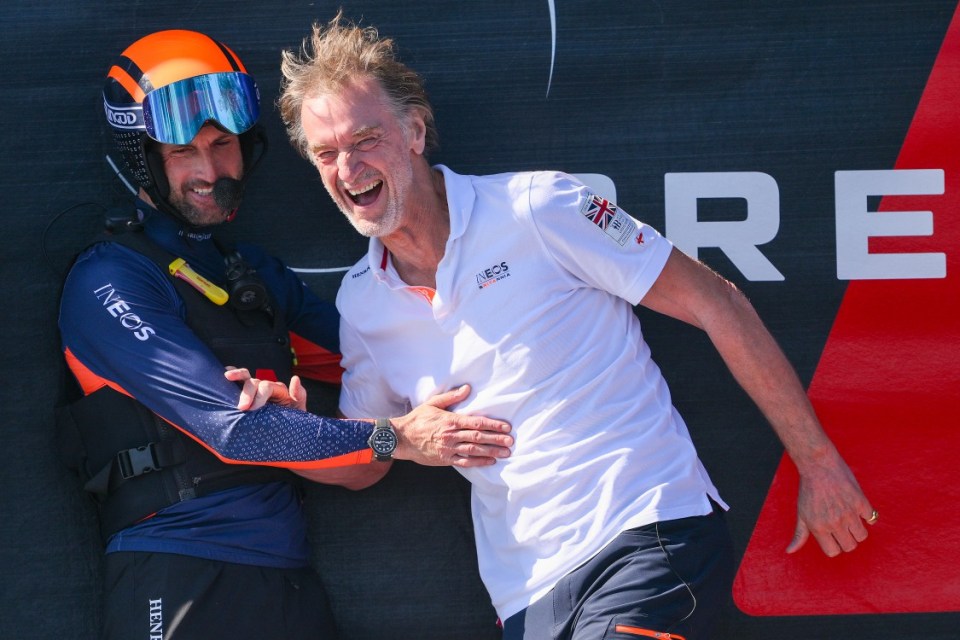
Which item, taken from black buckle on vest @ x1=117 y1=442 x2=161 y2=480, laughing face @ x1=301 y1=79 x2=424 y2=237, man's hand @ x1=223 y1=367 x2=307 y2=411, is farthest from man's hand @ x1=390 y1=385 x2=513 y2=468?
black buckle on vest @ x1=117 y1=442 x2=161 y2=480

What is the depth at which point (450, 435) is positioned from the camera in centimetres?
213

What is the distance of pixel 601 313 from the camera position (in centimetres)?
214

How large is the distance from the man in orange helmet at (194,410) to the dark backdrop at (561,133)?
0.90ft

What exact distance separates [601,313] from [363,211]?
56cm

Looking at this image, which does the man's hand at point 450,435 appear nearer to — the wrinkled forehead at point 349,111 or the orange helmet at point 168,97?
the wrinkled forehead at point 349,111

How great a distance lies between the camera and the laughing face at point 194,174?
90.2 inches

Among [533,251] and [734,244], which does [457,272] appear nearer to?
[533,251]

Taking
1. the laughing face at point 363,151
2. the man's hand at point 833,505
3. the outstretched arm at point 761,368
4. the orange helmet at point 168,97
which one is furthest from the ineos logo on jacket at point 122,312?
the man's hand at point 833,505

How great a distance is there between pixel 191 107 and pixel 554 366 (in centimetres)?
100

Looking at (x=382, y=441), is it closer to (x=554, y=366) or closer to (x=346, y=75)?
(x=554, y=366)

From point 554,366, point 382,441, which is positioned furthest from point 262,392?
point 554,366

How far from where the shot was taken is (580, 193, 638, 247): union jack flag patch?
208 centimetres

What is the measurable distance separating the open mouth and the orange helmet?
322 millimetres

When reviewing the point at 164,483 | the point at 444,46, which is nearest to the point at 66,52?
the point at 444,46
